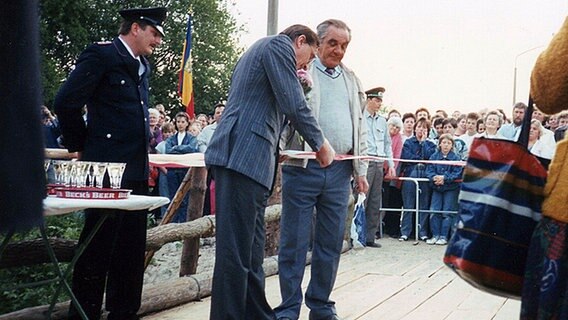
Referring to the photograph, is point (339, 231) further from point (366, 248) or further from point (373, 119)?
point (373, 119)

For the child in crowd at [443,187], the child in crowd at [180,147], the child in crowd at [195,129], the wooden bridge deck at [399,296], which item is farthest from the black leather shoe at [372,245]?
the child in crowd at [195,129]

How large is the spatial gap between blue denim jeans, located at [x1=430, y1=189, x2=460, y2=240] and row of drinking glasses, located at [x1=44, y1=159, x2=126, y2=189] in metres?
7.28

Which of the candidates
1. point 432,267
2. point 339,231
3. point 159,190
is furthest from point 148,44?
point 159,190

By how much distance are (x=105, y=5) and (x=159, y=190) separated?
65.4ft

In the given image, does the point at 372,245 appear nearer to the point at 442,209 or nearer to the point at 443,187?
the point at 442,209

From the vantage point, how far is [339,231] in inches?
199

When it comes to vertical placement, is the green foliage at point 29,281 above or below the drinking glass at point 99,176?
below

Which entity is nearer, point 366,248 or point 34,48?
point 34,48

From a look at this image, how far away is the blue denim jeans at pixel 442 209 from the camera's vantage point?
34.6ft

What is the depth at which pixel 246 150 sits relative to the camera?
161 inches

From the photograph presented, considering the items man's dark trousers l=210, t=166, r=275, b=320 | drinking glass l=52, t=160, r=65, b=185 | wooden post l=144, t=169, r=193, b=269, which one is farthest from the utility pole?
drinking glass l=52, t=160, r=65, b=185

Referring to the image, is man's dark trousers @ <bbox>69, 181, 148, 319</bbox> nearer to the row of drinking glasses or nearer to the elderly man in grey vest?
the row of drinking glasses

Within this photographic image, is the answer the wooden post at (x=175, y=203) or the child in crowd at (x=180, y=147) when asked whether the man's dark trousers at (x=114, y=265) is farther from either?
the child in crowd at (x=180, y=147)

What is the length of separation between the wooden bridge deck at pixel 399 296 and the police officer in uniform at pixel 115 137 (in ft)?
2.34
